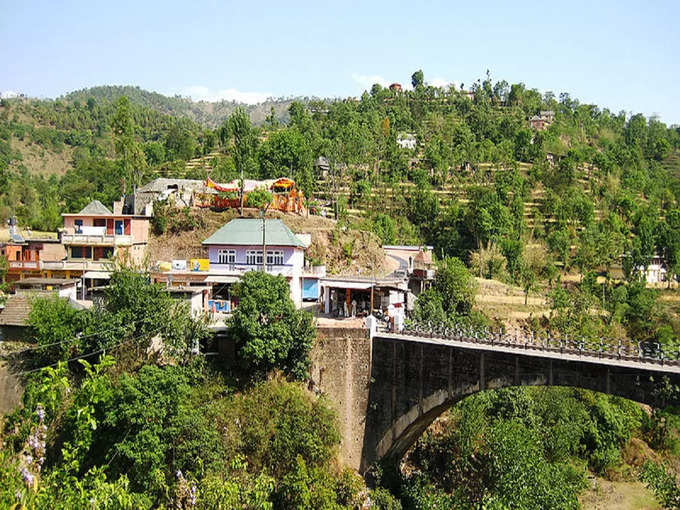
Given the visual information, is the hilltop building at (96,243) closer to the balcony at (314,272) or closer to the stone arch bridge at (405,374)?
the balcony at (314,272)

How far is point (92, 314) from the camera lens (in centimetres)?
2494

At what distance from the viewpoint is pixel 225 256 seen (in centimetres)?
3350

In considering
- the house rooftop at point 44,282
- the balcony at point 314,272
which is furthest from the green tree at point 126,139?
the balcony at point 314,272

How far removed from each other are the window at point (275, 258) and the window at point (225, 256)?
2.14 m

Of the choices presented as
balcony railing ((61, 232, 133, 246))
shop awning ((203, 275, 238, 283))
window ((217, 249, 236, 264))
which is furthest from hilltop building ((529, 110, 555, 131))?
balcony railing ((61, 232, 133, 246))

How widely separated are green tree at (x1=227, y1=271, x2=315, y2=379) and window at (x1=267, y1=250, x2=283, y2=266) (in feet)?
20.8

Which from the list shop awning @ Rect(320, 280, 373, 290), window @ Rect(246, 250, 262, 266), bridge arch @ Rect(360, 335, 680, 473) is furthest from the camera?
window @ Rect(246, 250, 262, 266)

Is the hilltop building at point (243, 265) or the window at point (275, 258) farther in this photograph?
the window at point (275, 258)

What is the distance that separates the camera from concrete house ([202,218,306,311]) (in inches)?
1276

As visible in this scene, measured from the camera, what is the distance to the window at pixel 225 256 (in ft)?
109

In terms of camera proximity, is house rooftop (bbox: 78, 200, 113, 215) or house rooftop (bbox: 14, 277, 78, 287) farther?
house rooftop (bbox: 78, 200, 113, 215)

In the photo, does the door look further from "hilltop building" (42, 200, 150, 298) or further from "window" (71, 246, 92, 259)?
"window" (71, 246, 92, 259)

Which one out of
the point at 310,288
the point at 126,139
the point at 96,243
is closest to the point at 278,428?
the point at 310,288

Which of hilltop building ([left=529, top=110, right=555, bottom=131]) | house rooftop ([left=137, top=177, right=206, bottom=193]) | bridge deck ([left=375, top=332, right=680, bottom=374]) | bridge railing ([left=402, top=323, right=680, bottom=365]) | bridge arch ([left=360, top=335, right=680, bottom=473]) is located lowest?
bridge arch ([left=360, top=335, right=680, bottom=473])
